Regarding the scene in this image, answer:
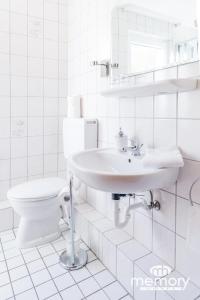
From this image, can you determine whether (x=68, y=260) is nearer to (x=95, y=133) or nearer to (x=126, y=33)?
(x=95, y=133)

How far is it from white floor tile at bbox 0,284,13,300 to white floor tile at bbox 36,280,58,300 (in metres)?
0.15

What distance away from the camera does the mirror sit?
1.04 m

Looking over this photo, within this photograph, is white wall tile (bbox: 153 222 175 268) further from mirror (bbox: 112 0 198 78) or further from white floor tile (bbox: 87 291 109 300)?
mirror (bbox: 112 0 198 78)

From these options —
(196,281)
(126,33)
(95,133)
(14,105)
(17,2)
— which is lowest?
(196,281)

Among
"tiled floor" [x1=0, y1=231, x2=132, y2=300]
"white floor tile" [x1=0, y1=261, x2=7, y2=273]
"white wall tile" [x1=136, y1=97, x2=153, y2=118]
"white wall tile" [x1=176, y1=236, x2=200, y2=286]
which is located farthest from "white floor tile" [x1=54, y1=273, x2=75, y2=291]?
"white wall tile" [x1=136, y1=97, x2=153, y2=118]

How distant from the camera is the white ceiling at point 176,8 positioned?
40.2 inches

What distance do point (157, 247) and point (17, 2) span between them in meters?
2.16

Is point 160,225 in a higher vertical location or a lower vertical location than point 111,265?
higher

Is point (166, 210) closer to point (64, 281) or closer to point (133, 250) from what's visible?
point (133, 250)

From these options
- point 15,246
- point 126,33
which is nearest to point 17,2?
point 126,33

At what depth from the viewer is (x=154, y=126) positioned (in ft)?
4.08

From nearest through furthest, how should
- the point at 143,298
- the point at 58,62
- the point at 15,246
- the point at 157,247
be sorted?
1. the point at 143,298
2. the point at 157,247
3. the point at 15,246
4. the point at 58,62

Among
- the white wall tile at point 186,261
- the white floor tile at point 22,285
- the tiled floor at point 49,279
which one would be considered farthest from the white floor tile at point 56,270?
the white wall tile at point 186,261

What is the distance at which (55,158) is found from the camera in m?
2.27
